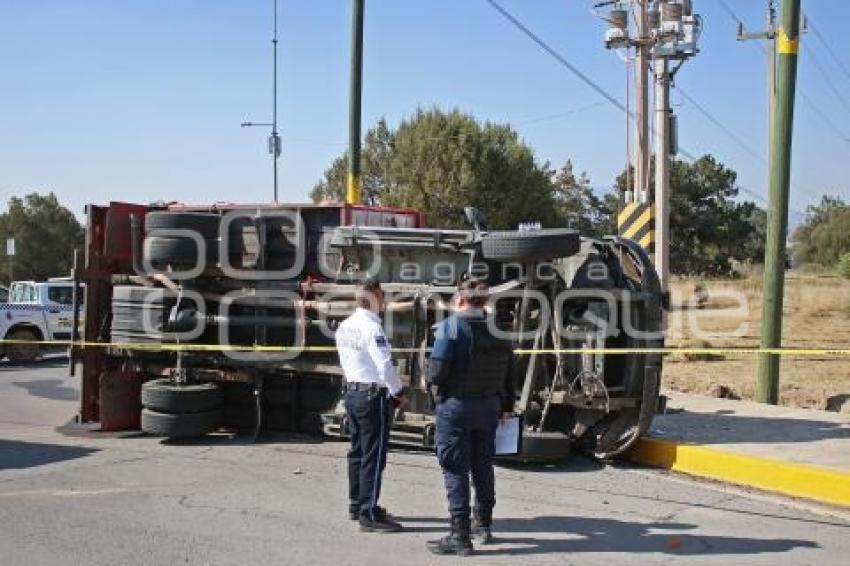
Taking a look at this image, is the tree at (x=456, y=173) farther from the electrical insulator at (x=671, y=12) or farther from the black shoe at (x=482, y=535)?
the black shoe at (x=482, y=535)

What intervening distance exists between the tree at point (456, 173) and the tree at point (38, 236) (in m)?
21.1

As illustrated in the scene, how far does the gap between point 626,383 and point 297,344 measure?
333 centimetres

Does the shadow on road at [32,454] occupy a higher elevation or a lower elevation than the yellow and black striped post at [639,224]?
lower

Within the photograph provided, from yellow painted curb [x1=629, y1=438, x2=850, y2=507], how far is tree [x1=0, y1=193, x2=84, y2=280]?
51.1 meters

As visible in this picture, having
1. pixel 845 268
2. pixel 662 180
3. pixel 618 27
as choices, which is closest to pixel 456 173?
pixel 845 268

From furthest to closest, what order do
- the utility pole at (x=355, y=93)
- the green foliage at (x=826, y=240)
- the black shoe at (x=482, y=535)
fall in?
the green foliage at (x=826, y=240), the utility pole at (x=355, y=93), the black shoe at (x=482, y=535)

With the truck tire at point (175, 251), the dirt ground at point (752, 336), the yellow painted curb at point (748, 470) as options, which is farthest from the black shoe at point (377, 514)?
the dirt ground at point (752, 336)

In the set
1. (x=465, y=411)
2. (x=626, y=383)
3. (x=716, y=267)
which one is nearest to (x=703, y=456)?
(x=626, y=383)

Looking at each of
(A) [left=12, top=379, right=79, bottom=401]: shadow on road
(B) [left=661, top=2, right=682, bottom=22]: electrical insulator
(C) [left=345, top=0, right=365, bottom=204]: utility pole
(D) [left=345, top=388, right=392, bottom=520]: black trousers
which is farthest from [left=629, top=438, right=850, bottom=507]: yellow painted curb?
(B) [left=661, top=2, right=682, bottom=22]: electrical insulator

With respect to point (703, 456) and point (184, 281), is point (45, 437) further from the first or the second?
point (703, 456)

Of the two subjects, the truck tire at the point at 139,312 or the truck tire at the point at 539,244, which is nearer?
the truck tire at the point at 539,244

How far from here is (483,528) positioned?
609cm

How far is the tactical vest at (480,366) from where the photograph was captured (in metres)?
5.91

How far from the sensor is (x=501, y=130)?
4584cm
